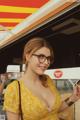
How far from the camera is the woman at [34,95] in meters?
1.63

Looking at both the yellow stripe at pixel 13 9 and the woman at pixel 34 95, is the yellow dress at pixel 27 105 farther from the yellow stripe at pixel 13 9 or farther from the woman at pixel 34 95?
the yellow stripe at pixel 13 9

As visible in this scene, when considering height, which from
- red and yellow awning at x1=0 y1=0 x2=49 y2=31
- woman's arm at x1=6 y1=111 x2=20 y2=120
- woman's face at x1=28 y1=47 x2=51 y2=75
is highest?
red and yellow awning at x1=0 y1=0 x2=49 y2=31

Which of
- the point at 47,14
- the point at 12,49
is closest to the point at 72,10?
the point at 47,14

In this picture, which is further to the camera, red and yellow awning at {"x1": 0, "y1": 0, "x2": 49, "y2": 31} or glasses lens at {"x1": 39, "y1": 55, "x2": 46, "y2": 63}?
red and yellow awning at {"x1": 0, "y1": 0, "x2": 49, "y2": 31}

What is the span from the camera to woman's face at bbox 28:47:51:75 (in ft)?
5.41

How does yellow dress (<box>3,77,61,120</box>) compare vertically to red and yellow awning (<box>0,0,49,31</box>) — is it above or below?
below

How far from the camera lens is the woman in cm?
163

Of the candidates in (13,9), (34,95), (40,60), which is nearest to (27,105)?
(34,95)

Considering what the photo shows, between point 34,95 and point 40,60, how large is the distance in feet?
0.52

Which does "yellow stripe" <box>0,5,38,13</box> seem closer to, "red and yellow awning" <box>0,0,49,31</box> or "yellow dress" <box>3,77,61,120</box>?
"red and yellow awning" <box>0,0,49,31</box>

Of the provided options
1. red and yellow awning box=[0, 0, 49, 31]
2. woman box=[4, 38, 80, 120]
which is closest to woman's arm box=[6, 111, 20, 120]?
woman box=[4, 38, 80, 120]

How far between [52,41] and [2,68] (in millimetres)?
2326

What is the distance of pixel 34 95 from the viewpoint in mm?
1667

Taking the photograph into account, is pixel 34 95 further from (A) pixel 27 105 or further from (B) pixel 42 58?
(B) pixel 42 58
